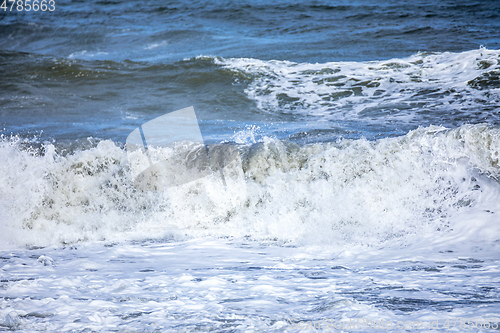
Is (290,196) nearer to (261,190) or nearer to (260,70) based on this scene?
(261,190)

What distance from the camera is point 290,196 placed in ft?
15.4

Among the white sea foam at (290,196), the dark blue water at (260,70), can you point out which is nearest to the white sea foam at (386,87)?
the dark blue water at (260,70)

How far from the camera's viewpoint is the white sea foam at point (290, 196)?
4023 millimetres

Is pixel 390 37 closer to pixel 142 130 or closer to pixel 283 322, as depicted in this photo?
pixel 142 130

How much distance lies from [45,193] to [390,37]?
9.76m

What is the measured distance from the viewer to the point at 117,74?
10852mm

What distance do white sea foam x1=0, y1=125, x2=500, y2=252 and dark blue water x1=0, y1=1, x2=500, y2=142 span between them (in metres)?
1.09

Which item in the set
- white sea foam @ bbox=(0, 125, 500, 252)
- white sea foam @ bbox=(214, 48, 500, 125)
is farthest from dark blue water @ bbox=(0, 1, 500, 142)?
white sea foam @ bbox=(0, 125, 500, 252)

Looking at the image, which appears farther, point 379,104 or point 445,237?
point 379,104

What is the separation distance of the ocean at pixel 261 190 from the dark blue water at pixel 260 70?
0.07 meters

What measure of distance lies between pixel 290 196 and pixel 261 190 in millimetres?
359

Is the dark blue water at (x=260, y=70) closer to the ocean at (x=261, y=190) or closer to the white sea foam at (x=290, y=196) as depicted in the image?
the ocean at (x=261, y=190)

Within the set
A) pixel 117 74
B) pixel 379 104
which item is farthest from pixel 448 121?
pixel 117 74

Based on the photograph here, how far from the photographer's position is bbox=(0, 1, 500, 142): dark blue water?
7020 mm
